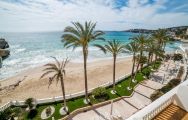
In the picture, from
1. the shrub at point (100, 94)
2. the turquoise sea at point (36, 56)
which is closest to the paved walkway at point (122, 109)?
the shrub at point (100, 94)

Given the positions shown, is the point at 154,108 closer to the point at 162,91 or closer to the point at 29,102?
the point at 162,91

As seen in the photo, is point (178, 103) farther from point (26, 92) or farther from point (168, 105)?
point (26, 92)

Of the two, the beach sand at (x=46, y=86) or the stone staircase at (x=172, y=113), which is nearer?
the stone staircase at (x=172, y=113)

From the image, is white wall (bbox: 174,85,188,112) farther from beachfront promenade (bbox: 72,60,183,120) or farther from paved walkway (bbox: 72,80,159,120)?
paved walkway (bbox: 72,80,159,120)

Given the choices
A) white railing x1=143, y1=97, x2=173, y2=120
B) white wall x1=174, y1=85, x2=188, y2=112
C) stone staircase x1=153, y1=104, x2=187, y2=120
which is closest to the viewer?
white railing x1=143, y1=97, x2=173, y2=120

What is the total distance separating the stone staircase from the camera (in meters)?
9.40

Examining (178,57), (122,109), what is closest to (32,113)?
(122,109)

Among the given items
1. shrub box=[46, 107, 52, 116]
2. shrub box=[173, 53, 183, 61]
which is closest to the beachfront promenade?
shrub box=[46, 107, 52, 116]

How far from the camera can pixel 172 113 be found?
32.1 feet

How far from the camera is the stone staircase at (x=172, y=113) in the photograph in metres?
9.40

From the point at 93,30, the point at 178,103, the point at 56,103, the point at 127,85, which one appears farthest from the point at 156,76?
the point at 178,103

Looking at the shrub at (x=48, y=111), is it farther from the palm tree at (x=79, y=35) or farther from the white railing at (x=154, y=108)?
the white railing at (x=154, y=108)

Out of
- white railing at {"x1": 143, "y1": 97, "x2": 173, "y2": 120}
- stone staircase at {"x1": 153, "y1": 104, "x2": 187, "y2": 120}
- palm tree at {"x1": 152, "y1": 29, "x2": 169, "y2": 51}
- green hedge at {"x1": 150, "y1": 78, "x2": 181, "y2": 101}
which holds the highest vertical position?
palm tree at {"x1": 152, "y1": 29, "x2": 169, "y2": 51}

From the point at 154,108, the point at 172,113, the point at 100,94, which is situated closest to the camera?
the point at 154,108
